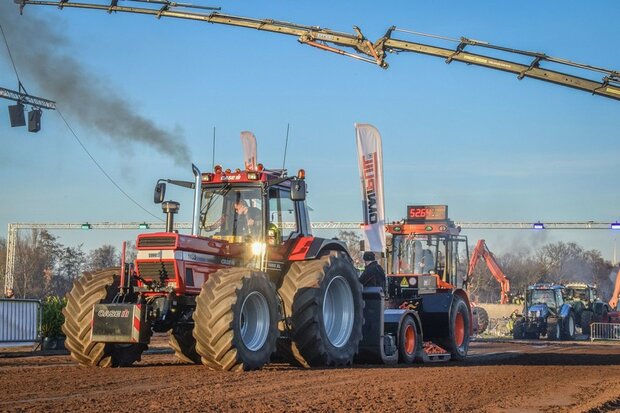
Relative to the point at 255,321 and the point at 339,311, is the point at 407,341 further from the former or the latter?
the point at 255,321

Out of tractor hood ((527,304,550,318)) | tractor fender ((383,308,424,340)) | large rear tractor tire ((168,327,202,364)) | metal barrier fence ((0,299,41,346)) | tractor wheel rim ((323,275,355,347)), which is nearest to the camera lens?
tractor wheel rim ((323,275,355,347))

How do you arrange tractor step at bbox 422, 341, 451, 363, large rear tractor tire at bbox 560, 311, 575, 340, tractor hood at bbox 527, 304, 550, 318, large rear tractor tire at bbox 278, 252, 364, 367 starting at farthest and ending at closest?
1. large rear tractor tire at bbox 560, 311, 575, 340
2. tractor hood at bbox 527, 304, 550, 318
3. tractor step at bbox 422, 341, 451, 363
4. large rear tractor tire at bbox 278, 252, 364, 367

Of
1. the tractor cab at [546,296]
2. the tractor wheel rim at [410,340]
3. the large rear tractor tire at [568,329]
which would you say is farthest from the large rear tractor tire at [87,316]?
the tractor cab at [546,296]

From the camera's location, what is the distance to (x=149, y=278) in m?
14.7

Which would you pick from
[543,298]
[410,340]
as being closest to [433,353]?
[410,340]

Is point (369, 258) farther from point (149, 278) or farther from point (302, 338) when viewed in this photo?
point (149, 278)

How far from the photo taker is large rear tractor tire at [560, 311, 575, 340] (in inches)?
1494

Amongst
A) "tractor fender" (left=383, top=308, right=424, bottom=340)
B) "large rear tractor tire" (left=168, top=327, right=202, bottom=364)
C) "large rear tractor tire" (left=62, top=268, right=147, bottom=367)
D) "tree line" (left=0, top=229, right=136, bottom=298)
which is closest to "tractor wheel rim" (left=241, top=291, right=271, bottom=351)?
"large rear tractor tire" (left=62, top=268, right=147, bottom=367)

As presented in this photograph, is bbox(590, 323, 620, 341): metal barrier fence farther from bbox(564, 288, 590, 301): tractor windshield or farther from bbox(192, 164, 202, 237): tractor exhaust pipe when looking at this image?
bbox(192, 164, 202, 237): tractor exhaust pipe

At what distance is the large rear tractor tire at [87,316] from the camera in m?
14.5

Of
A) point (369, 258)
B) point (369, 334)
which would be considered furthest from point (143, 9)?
point (369, 334)

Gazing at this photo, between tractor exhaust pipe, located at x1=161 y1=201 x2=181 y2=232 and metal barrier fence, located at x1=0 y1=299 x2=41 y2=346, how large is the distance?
914cm

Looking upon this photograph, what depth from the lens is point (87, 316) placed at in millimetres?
14445

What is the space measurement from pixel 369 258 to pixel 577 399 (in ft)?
25.7
